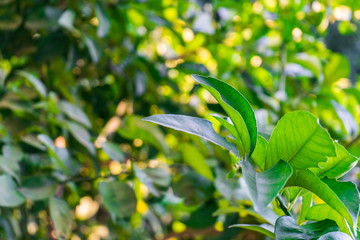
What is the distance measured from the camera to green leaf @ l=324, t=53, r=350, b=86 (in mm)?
750

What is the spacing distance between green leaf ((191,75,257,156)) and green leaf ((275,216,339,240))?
2.2 inches

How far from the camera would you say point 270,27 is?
2.70ft

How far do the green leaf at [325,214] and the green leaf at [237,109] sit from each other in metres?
0.09

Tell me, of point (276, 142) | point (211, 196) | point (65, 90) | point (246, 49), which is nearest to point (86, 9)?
point (65, 90)

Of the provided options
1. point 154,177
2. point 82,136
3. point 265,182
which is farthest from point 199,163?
point 265,182

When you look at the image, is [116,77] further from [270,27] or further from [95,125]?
[270,27]

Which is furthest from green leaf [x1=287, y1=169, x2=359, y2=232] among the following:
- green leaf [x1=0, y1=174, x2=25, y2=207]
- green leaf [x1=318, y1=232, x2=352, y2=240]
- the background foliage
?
green leaf [x1=0, y1=174, x2=25, y2=207]

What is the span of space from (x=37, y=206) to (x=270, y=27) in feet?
2.03

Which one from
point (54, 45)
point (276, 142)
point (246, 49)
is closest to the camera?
point (276, 142)

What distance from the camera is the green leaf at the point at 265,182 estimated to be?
0.73 ft

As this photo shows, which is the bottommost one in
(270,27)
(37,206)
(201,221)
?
(37,206)

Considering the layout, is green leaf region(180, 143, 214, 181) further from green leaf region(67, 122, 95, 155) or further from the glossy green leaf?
the glossy green leaf

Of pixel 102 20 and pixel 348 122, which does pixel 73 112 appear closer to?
pixel 102 20

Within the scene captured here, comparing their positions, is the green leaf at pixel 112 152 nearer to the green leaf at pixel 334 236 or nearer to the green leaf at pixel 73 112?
the green leaf at pixel 73 112
